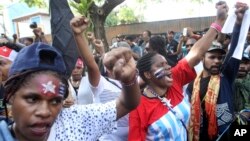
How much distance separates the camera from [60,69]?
4.80ft

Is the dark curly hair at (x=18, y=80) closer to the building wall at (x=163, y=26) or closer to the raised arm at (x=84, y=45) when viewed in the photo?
the raised arm at (x=84, y=45)

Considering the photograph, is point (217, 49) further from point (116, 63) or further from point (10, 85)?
point (10, 85)

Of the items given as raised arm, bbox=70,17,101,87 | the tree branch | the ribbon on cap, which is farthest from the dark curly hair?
the tree branch

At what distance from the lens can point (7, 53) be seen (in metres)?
2.64

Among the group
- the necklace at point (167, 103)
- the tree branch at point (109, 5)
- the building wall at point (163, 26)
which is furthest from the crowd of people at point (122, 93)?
the building wall at point (163, 26)

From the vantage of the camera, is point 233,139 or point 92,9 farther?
point 92,9

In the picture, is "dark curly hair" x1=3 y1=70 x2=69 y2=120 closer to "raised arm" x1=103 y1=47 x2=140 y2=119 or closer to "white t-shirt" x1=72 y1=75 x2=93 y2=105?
"raised arm" x1=103 y1=47 x2=140 y2=119

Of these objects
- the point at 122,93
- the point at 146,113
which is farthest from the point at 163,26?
the point at 122,93

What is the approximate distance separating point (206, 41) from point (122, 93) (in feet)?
4.74

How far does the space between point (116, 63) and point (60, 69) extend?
260 millimetres

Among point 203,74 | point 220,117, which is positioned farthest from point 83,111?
point 203,74

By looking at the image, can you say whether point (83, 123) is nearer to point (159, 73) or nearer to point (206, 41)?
point (159, 73)

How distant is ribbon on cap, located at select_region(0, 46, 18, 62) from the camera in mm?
2594

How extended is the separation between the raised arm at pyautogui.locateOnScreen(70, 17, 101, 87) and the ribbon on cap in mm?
710
